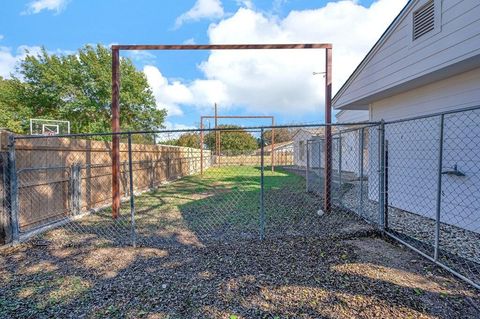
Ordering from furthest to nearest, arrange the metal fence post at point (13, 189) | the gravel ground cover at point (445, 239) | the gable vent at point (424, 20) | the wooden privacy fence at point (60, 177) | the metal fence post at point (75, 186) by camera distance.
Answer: the metal fence post at point (75, 186), the wooden privacy fence at point (60, 177), the gable vent at point (424, 20), the metal fence post at point (13, 189), the gravel ground cover at point (445, 239)

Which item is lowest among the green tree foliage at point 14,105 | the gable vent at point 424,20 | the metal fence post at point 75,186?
the metal fence post at point 75,186

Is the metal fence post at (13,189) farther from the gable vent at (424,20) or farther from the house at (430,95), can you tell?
the gable vent at (424,20)

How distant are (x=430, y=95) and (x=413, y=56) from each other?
86 cm

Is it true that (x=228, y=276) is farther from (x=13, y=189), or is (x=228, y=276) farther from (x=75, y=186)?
(x=75, y=186)

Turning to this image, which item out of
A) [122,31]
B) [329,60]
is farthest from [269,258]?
[122,31]

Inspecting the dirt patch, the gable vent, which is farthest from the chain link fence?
the gable vent

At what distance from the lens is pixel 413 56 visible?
468 centimetres

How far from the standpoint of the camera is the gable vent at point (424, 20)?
4.38 m

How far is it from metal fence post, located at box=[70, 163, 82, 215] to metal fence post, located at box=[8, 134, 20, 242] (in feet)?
5.23

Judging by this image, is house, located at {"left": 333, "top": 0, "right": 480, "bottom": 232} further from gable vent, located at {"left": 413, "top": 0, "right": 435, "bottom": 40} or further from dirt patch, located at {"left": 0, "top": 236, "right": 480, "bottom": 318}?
dirt patch, located at {"left": 0, "top": 236, "right": 480, "bottom": 318}

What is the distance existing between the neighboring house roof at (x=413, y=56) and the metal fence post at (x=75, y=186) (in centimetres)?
637

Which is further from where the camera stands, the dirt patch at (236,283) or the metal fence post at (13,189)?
the metal fence post at (13,189)

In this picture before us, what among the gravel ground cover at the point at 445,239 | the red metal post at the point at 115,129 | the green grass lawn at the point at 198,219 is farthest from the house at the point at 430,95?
the red metal post at the point at 115,129

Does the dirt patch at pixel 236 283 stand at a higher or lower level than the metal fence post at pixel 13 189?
lower
